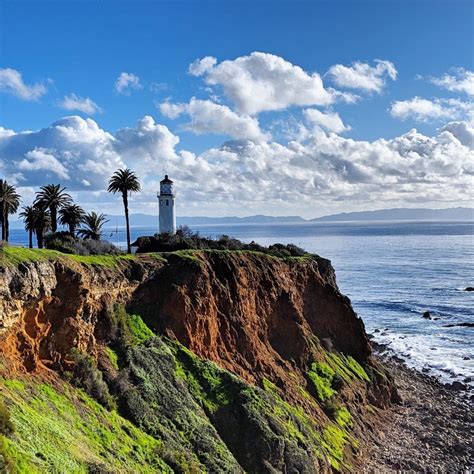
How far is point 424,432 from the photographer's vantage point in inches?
1523

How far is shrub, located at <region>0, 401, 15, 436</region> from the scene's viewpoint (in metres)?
15.8

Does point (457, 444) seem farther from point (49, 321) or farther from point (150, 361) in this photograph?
point (49, 321)

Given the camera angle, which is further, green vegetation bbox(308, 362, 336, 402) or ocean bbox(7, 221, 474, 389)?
ocean bbox(7, 221, 474, 389)

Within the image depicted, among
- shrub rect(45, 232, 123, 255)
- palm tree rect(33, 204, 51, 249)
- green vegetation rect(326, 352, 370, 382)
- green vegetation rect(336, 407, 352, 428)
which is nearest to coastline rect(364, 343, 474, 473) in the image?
green vegetation rect(336, 407, 352, 428)

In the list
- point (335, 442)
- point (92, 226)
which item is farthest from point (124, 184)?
point (335, 442)

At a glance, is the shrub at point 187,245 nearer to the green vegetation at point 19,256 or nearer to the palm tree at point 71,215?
the palm tree at point 71,215

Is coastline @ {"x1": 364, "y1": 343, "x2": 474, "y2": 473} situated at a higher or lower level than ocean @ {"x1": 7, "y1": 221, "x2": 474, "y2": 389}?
lower

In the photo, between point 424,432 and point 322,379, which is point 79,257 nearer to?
point 322,379

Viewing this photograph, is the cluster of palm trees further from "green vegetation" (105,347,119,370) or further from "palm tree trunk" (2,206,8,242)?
"green vegetation" (105,347,119,370)

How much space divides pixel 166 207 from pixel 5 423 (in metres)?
46.0

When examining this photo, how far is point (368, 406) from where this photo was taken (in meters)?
41.5

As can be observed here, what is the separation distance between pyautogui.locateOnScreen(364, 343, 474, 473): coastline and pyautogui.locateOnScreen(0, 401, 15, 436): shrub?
82.0 ft

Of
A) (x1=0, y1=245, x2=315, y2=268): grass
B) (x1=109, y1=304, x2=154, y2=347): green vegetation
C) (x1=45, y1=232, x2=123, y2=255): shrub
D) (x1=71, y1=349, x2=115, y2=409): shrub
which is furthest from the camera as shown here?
(x1=45, y1=232, x2=123, y2=255): shrub

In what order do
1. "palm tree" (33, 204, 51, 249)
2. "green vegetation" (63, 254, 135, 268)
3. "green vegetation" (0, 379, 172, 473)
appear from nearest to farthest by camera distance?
"green vegetation" (0, 379, 172, 473), "green vegetation" (63, 254, 135, 268), "palm tree" (33, 204, 51, 249)
